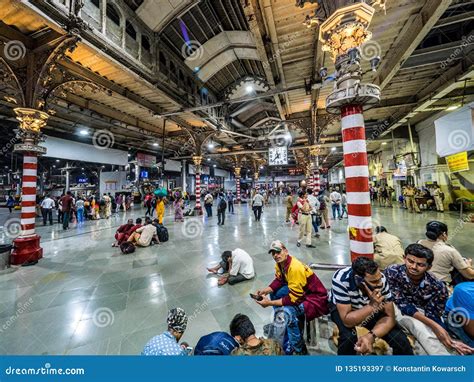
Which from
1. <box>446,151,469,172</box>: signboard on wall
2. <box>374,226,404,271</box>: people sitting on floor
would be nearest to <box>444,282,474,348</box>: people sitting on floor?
<box>374,226,404,271</box>: people sitting on floor

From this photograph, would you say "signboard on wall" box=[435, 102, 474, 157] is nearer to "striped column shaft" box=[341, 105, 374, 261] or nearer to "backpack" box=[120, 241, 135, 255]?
"striped column shaft" box=[341, 105, 374, 261]

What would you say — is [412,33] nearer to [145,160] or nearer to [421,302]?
[421,302]

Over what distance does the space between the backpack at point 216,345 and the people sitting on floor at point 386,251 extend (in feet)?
8.13

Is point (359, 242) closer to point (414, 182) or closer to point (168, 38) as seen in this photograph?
point (168, 38)

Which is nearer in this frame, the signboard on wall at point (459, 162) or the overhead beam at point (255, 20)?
the overhead beam at point (255, 20)

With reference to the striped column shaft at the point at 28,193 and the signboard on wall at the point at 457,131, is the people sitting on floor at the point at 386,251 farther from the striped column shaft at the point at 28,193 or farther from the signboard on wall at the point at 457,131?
the striped column shaft at the point at 28,193

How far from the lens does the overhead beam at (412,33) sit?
141 inches

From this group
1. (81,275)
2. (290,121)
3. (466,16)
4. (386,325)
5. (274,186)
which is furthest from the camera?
A: (274,186)

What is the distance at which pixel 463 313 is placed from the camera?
1510 mm

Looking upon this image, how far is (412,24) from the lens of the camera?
4.21 metres

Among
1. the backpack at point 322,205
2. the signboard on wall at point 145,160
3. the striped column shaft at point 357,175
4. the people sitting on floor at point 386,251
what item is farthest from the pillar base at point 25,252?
the signboard on wall at point 145,160

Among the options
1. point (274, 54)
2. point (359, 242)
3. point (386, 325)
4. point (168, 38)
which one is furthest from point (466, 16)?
point (168, 38)

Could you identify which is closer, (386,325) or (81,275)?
(386,325)

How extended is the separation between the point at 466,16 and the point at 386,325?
6.59 metres
